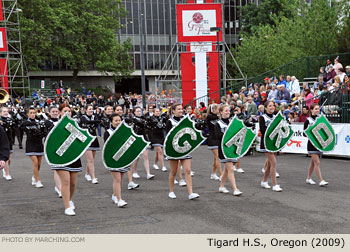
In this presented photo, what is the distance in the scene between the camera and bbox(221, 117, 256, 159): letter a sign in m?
7.78

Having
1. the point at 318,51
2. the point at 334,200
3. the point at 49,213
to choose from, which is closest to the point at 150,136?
the point at 49,213

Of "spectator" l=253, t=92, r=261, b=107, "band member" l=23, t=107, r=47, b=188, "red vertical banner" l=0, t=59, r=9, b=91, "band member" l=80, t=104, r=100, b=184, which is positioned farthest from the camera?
"red vertical banner" l=0, t=59, r=9, b=91

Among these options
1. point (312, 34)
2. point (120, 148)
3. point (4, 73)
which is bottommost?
point (120, 148)

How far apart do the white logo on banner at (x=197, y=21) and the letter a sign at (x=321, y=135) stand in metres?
15.8

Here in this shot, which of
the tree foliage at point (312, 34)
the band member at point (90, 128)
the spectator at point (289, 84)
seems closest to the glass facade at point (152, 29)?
the tree foliage at point (312, 34)

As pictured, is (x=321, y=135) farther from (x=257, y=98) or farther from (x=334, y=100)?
(x=257, y=98)

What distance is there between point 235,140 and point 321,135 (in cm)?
221

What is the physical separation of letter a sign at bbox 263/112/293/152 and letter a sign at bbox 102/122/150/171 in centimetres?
Answer: 283

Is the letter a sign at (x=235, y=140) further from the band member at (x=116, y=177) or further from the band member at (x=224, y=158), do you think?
the band member at (x=116, y=177)

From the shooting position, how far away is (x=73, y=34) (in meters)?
43.8

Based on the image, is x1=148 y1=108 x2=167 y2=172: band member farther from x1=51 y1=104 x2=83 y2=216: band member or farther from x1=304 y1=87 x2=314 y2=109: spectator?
x1=304 y1=87 x2=314 y2=109: spectator

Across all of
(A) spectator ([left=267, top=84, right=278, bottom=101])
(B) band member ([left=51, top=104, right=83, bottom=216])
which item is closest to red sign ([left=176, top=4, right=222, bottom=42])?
(A) spectator ([left=267, top=84, right=278, bottom=101])

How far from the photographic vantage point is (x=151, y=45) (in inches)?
2389

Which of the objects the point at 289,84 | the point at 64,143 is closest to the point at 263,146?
the point at 64,143
